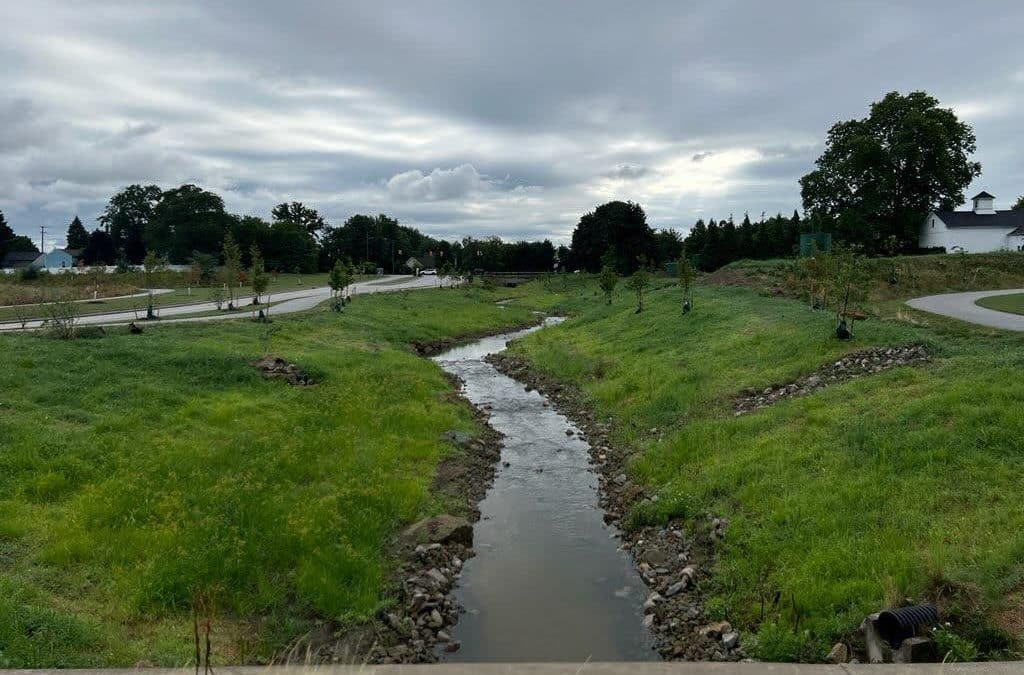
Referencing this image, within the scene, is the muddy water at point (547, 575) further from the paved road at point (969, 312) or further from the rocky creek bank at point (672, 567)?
the paved road at point (969, 312)

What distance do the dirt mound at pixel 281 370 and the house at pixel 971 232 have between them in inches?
2730

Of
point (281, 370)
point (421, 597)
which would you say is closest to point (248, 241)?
point (281, 370)

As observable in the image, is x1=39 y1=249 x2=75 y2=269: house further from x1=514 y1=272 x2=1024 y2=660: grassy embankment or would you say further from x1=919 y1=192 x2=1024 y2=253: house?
x1=919 y1=192 x2=1024 y2=253: house

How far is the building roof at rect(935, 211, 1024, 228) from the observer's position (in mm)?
70438

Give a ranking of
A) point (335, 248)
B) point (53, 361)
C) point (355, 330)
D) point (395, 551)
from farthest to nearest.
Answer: point (335, 248)
point (355, 330)
point (53, 361)
point (395, 551)

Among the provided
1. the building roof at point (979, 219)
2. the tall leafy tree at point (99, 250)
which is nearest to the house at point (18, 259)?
the tall leafy tree at point (99, 250)

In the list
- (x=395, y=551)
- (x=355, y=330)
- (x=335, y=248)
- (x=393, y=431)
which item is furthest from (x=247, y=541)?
(x=335, y=248)

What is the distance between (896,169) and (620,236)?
125 feet

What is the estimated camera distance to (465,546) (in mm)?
13234

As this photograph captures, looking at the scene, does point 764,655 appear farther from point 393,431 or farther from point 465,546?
point 393,431

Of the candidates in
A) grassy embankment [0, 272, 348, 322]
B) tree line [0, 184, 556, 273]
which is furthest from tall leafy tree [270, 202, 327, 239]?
grassy embankment [0, 272, 348, 322]

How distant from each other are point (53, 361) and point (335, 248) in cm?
12239

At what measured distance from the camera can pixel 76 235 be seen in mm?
141875

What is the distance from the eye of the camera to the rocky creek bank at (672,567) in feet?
31.4
